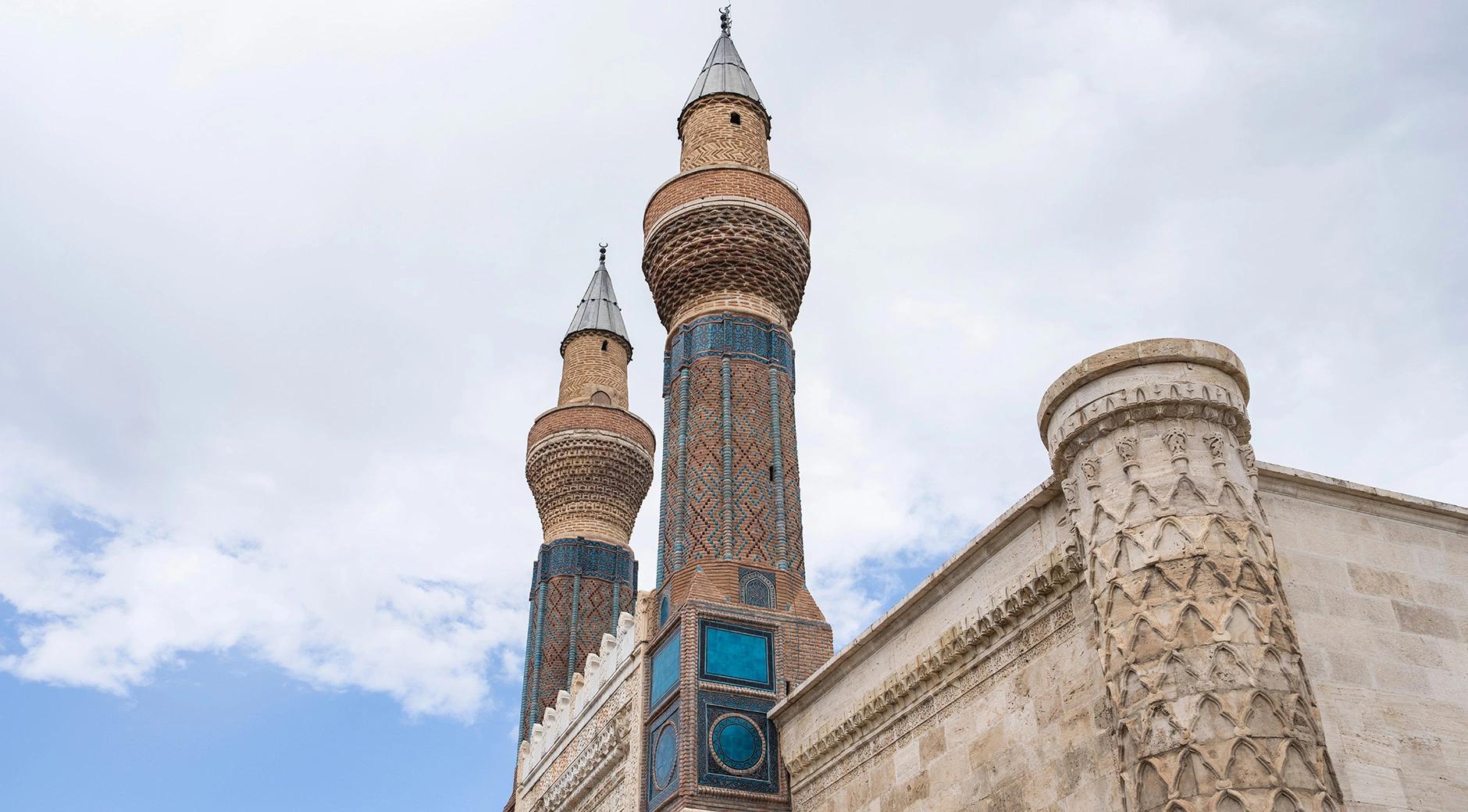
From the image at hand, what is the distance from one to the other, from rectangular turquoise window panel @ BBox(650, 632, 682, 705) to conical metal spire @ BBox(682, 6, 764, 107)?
16.9ft

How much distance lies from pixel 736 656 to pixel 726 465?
1.58 meters

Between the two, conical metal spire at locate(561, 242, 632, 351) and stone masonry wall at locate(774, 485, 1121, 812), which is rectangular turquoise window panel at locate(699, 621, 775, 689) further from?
conical metal spire at locate(561, 242, 632, 351)

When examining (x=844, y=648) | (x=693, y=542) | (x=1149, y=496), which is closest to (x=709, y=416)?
(x=693, y=542)

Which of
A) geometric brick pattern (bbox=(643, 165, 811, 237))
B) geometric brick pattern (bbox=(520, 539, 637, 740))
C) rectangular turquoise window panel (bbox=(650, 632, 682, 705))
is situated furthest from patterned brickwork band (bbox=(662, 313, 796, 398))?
geometric brick pattern (bbox=(520, 539, 637, 740))

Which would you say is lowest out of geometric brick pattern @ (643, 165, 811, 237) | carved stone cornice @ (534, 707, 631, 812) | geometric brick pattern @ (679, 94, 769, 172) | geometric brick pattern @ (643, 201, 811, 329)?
carved stone cornice @ (534, 707, 631, 812)

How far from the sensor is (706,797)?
24.2 ft

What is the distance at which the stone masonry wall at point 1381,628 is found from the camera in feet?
14.9

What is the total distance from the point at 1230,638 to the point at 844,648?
9.48 ft

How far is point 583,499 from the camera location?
13883 millimetres

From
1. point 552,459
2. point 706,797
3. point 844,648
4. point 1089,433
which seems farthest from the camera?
point 552,459

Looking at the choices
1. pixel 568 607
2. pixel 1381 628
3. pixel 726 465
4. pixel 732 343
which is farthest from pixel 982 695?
pixel 568 607

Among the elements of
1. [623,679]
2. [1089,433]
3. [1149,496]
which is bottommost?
[1149,496]

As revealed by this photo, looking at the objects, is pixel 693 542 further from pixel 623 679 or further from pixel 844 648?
pixel 844 648

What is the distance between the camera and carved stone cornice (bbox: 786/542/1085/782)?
534 cm
